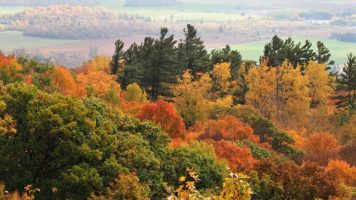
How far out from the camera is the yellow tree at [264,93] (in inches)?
3150

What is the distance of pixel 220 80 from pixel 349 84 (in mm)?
21024

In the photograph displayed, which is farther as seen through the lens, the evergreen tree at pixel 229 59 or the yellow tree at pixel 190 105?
the evergreen tree at pixel 229 59

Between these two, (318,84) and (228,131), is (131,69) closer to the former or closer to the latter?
(318,84)

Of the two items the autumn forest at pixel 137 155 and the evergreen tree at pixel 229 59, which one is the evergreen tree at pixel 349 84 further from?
the evergreen tree at pixel 229 59

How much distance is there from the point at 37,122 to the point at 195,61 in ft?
229

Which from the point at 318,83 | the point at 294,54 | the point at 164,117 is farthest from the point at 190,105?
the point at 294,54

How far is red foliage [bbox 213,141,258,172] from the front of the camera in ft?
Answer: 127

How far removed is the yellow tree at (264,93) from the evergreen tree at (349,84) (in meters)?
12.9

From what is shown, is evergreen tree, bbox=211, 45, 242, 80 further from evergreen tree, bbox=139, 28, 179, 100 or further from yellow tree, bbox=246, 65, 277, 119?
evergreen tree, bbox=139, 28, 179, 100

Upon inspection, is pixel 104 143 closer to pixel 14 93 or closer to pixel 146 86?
pixel 14 93

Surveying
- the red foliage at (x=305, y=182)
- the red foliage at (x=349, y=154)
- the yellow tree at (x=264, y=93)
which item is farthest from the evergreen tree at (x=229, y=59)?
the red foliage at (x=305, y=182)

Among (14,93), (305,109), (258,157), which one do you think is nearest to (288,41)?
(305,109)

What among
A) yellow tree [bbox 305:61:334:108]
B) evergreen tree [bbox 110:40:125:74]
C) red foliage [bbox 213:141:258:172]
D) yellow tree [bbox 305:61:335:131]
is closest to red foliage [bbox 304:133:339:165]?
red foliage [bbox 213:141:258:172]

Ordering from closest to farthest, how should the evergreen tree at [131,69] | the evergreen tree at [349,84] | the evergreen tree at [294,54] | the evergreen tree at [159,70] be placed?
the evergreen tree at [159,70]
the evergreen tree at [349,84]
the evergreen tree at [131,69]
the evergreen tree at [294,54]
